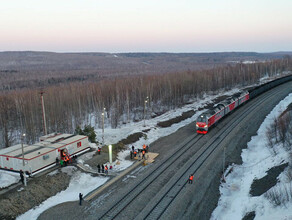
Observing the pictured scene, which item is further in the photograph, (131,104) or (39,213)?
(131,104)

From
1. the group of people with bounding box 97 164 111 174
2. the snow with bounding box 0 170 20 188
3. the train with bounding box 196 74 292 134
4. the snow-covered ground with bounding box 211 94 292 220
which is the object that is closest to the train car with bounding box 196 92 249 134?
the train with bounding box 196 74 292 134

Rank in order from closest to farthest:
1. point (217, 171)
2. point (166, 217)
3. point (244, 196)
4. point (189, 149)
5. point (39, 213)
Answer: point (166, 217), point (39, 213), point (244, 196), point (217, 171), point (189, 149)

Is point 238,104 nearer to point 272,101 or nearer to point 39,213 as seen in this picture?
point 272,101

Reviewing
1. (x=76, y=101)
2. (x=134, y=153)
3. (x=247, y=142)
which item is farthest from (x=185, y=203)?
(x=76, y=101)

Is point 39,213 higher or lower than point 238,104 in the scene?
lower

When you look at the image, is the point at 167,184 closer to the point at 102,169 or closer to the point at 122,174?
the point at 122,174

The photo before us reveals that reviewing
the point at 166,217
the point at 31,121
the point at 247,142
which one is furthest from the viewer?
the point at 31,121

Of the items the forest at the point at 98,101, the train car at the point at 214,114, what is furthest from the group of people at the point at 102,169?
the train car at the point at 214,114

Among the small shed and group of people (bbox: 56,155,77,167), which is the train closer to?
the small shed
